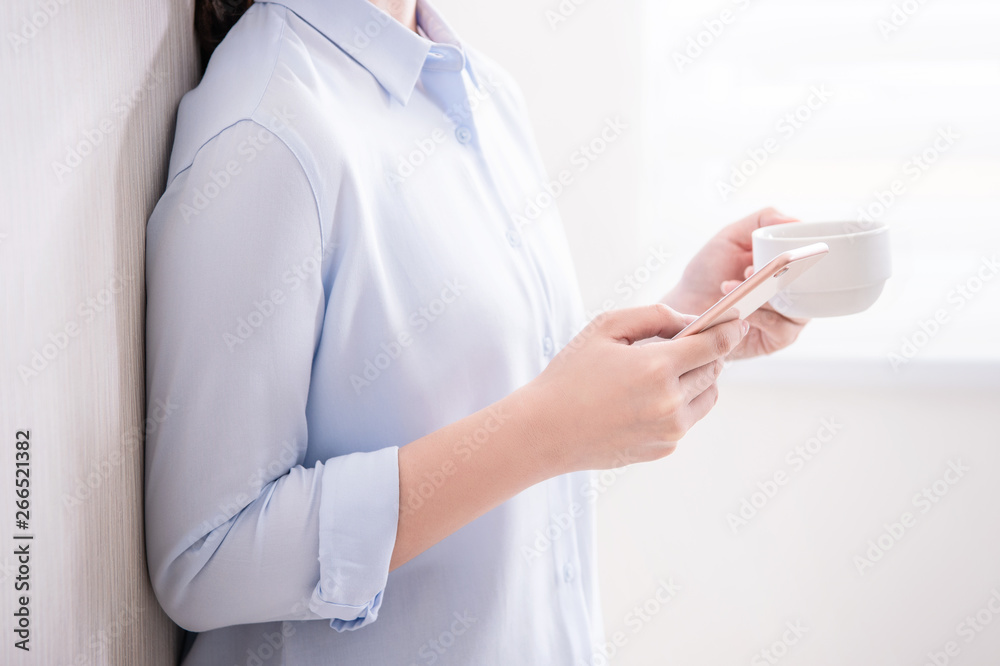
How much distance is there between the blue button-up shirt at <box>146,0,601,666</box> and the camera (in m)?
0.59

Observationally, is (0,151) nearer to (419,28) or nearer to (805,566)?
(419,28)

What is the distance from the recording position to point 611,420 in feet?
2.04

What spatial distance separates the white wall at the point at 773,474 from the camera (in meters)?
1.51

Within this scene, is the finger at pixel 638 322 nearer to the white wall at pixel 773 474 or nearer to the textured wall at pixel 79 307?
the textured wall at pixel 79 307

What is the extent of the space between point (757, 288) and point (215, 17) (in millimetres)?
574

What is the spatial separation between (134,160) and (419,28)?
1.36 ft

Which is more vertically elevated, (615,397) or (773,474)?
(615,397)

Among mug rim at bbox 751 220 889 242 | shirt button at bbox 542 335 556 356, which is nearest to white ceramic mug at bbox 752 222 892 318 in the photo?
mug rim at bbox 751 220 889 242

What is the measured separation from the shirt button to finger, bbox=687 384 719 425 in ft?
0.56

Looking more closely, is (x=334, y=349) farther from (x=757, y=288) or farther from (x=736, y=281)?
(x=736, y=281)

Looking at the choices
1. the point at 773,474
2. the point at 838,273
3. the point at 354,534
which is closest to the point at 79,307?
the point at 354,534

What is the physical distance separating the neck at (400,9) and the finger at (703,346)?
46cm

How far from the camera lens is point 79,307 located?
52 centimetres

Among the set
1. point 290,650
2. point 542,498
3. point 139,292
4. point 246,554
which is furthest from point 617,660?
point 139,292
